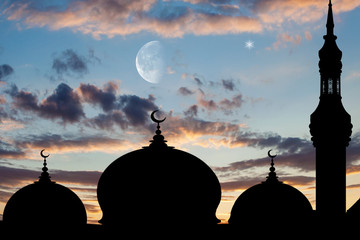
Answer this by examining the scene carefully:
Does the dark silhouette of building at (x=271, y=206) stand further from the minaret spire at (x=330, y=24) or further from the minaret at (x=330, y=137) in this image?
the minaret spire at (x=330, y=24)

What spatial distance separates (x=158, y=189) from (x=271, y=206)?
18.5 feet

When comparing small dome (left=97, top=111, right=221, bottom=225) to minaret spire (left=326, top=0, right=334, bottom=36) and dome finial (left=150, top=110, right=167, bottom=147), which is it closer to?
dome finial (left=150, top=110, right=167, bottom=147)

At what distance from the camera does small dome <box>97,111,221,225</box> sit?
1773 cm

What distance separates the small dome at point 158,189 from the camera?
17.7m

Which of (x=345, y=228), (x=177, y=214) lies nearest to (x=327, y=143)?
(x=345, y=228)

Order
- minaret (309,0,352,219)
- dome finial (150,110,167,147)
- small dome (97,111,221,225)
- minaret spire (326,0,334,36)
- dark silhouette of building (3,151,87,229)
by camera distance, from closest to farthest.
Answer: small dome (97,111,221,225) < dome finial (150,110,167,147) < dark silhouette of building (3,151,87,229) < minaret (309,0,352,219) < minaret spire (326,0,334,36)

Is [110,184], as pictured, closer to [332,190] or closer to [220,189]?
[220,189]

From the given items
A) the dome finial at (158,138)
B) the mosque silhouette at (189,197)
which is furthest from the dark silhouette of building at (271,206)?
the dome finial at (158,138)

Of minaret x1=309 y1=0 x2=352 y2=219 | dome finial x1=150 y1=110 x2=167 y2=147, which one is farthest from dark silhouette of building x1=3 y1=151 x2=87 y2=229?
minaret x1=309 y1=0 x2=352 y2=219

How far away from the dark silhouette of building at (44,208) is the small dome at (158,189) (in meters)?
3.91

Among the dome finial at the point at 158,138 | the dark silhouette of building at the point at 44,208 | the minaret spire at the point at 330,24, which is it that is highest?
the minaret spire at the point at 330,24

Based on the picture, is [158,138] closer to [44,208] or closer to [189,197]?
[189,197]

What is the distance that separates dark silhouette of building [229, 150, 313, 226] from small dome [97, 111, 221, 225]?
127 inches

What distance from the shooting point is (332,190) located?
90.2 ft
